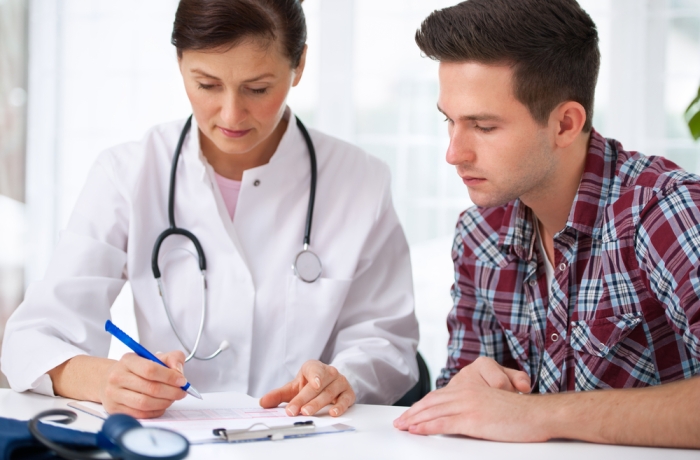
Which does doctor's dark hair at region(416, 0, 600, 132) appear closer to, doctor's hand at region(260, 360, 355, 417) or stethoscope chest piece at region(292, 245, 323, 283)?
stethoscope chest piece at region(292, 245, 323, 283)

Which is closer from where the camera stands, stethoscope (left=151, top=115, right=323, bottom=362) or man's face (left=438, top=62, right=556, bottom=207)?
man's face (left=438, top=62, right=556, bottom=207)

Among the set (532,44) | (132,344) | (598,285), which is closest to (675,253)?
(598,285)

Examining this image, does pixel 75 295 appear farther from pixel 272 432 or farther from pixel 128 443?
pixel 128 443

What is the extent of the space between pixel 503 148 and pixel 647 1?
6.74ft

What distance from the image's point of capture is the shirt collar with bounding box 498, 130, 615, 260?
133 cm

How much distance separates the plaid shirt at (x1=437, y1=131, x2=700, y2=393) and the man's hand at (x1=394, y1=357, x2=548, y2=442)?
302 millimetres

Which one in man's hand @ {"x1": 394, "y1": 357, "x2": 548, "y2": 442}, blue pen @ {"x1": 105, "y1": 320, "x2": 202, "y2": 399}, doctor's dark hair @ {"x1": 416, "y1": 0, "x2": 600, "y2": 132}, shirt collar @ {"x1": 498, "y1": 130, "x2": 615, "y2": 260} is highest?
doctor's dark hair @ {"x1": 416, "y1": 0, "x2": 600, "y2": 132}

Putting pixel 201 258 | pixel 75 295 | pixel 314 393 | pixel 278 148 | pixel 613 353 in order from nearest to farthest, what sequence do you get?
1. pixel 314 393
2. pixel 613 353
3. pixel 75 295
4. pixel 201 258
5. pixel 278 148

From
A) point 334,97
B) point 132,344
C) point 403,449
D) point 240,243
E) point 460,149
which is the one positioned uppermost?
point 334,97

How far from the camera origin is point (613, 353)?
1291 mm

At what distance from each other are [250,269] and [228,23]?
20.7 inches

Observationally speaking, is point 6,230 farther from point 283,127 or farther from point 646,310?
point 646,310

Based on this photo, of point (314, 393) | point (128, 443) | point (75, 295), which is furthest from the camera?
point (75, 295)

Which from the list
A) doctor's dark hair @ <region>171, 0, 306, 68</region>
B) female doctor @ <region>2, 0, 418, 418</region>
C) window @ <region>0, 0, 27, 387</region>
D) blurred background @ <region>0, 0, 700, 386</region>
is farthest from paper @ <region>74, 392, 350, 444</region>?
window @ <region>0, 0, 27, 387</region>
